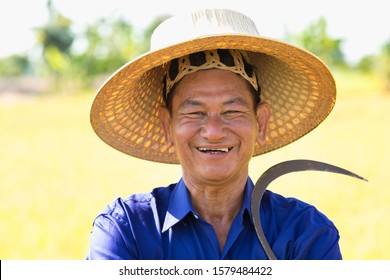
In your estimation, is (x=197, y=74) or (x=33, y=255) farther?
(x=33, y=255)

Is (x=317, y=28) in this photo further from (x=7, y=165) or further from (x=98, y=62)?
(x=7, y=165)

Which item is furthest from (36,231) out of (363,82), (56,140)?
(363,82)

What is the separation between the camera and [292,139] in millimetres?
2604

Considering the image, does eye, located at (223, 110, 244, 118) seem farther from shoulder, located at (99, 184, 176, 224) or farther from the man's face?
shoulder, located at (99, 184, 176, 224)

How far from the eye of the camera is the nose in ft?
6.68

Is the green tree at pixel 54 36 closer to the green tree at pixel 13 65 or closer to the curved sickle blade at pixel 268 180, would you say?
the green tree at pixel 13 65

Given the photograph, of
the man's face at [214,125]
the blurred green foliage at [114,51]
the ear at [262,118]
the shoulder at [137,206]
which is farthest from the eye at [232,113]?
the blurred green foliage at [114,51]

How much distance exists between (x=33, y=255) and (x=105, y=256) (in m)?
4.41

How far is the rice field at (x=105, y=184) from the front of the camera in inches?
259

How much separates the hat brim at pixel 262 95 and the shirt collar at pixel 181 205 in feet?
1.35

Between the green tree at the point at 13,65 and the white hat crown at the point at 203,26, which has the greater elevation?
the green tree at the point at 13,65

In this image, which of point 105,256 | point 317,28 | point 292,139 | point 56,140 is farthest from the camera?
point 317,28

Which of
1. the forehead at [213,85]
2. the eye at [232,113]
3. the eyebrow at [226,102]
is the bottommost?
the eye at [232,113]

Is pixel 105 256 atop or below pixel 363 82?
below
